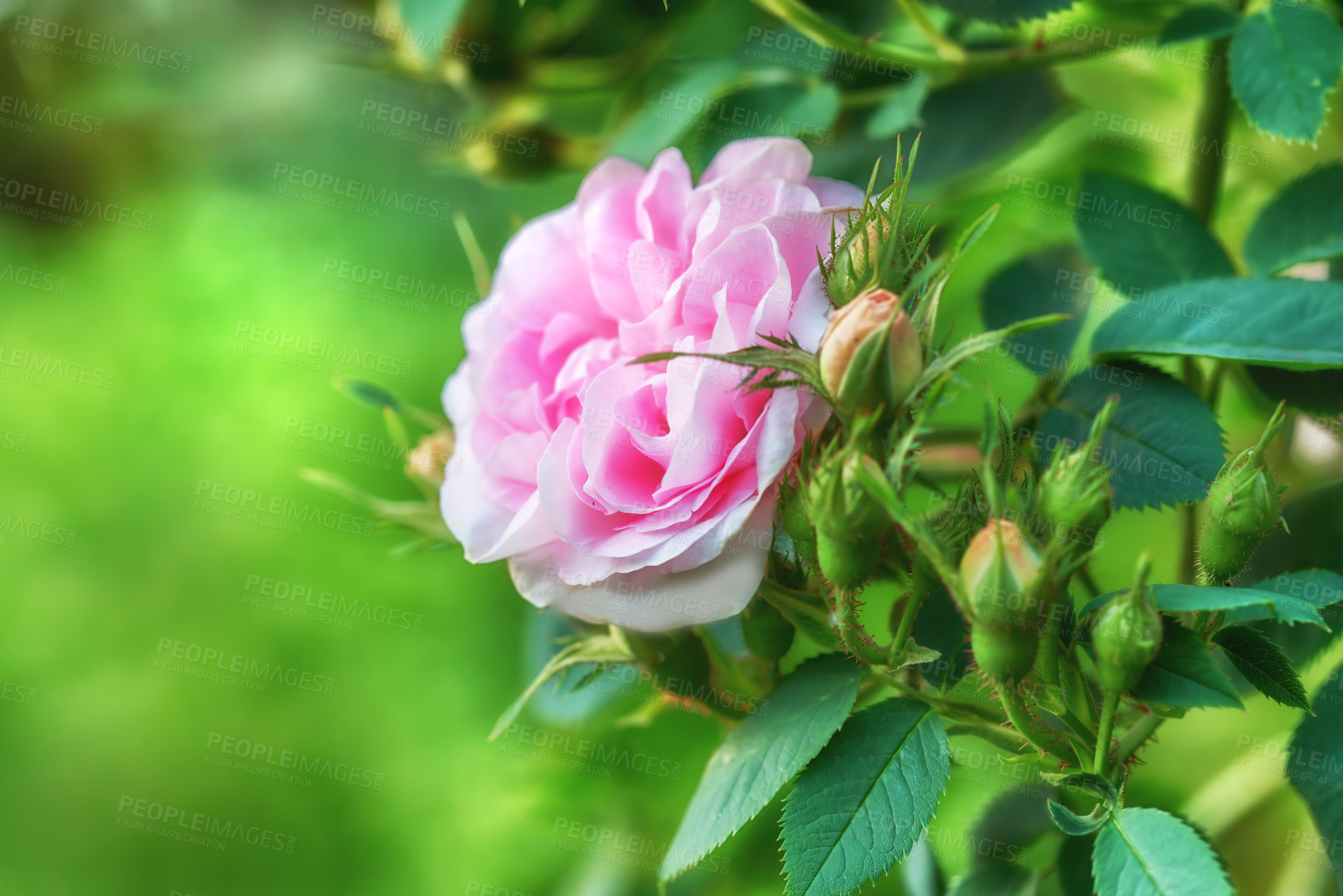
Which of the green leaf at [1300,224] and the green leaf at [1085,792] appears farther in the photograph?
the green leaf at [1300,224]

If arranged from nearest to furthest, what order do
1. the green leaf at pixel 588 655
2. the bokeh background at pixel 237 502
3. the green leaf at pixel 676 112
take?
the green leaf at pixel 588 655 → the green leaf at pixel 676 112 → the bokeh background at pixel 237 502

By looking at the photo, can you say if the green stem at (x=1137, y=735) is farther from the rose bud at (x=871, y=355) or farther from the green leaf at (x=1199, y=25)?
the green leaf at (x=1199, y=25)

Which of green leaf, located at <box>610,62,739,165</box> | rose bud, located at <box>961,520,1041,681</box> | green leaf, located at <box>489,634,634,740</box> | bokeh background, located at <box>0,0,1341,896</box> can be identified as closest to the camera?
rose bud, located at <box>961,520,1041,681</box>

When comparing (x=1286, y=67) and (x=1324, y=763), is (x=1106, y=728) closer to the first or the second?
(x=1324, y=763)

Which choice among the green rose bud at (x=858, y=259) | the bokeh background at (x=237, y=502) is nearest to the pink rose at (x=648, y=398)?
the green rose bud at (x=858, y=259)

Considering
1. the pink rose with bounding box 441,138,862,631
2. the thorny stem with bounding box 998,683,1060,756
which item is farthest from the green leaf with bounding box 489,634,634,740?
the thorny stem with bounding box 998,683,1060,756

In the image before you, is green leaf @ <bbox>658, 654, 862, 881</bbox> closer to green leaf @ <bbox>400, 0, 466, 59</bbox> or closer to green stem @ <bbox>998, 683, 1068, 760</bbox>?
green stem @ <bbox>998, 683, 1068, 760</bbox>

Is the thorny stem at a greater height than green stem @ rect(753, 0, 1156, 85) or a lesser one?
lesser
